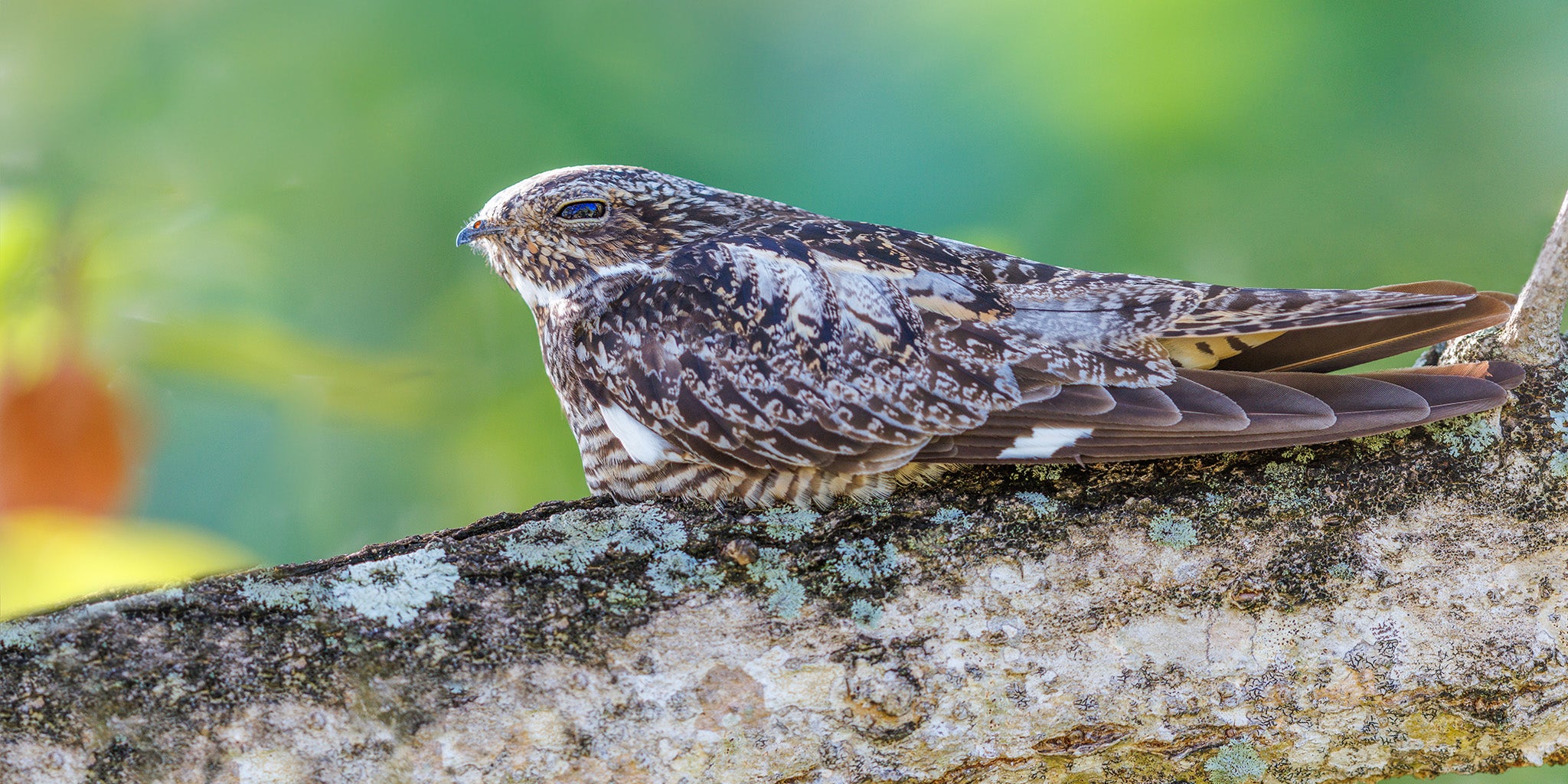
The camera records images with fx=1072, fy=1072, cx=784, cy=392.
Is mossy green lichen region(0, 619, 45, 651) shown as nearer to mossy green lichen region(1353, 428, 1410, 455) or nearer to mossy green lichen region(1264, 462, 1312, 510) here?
mossy green lichen region(1264, 462, 1312, 510)

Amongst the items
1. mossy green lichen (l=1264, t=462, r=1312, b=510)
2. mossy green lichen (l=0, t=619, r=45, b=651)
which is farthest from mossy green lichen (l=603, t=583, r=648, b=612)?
mossy green lichen (l=1264, t=462, r=1312, b=510)

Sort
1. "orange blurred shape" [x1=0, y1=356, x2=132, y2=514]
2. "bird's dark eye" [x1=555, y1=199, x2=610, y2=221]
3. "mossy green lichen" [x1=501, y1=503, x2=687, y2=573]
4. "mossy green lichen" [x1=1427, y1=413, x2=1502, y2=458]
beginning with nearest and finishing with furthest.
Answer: "mossy green lichen" [x1=501, y1=503, x2=687, y2=573] → "mossy green lichen" [x1=1427, y1=413, x2=1502, y2=458] → "bird's dark eye" [x1=555, y1=199, x2=610, y2=221] → "orange blurred shape" [x1=0, y1=356, x2=132, y2=514]

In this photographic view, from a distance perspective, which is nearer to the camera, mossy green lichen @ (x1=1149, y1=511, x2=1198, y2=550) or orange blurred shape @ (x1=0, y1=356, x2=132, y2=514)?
mossy green lichen @ (x1=1149, y1=511, x2=1198, y2=550)

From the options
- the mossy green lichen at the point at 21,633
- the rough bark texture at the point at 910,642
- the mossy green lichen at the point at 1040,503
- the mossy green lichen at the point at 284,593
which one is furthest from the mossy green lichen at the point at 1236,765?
the mossy green lichen at the point at 21,633

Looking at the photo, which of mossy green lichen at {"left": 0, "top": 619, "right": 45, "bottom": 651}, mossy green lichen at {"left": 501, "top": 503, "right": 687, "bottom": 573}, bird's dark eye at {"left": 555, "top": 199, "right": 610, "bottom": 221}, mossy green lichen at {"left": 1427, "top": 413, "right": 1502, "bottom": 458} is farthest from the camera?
bird's dark eye at {"left": 555, "top": 199, "right": 610, "bottom": 221}

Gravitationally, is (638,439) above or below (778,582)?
above

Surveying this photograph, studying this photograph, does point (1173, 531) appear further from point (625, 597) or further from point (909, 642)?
point (625, 597)

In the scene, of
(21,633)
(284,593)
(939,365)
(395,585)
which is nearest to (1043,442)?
(939,365)
